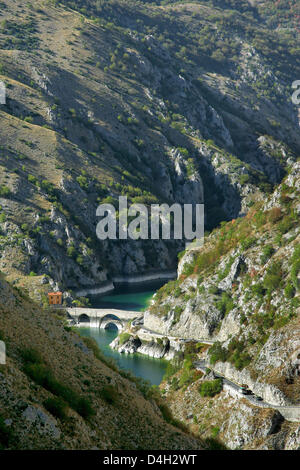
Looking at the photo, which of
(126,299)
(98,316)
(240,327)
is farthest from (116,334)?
(240,327)

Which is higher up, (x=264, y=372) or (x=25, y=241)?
(x=25, y=241)

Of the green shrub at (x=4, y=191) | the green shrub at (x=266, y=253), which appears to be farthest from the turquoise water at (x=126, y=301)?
the green shrub at (x=266, y=253)

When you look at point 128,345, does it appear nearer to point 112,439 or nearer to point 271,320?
point 271,320

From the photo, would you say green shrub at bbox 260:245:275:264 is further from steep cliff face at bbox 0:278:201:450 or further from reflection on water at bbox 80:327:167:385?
steep cliff face at bbox 0:278:201:450

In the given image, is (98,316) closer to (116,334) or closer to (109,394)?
(116,334)
